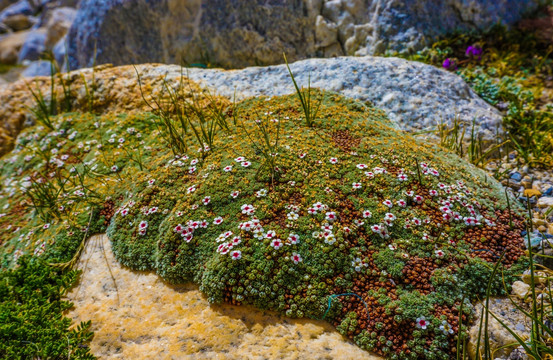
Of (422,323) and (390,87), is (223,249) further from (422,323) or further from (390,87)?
(390,87)

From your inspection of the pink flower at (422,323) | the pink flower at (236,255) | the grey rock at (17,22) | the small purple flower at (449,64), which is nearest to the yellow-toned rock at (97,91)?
the pink flower at (236,255)

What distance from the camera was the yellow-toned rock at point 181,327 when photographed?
357cm

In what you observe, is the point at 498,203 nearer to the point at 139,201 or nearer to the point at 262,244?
the point at 262,244

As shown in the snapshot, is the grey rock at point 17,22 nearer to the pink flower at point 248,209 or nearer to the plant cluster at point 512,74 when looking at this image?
the plant cluster at point 512,74

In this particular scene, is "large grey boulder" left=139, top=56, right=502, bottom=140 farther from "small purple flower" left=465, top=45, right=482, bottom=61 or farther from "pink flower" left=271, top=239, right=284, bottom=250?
"pink flower" left=271, top=239, right=284, bottom=250

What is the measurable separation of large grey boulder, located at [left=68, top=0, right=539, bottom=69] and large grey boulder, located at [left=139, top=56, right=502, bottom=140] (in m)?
2.09

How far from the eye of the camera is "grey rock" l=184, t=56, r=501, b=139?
6285 millimetres

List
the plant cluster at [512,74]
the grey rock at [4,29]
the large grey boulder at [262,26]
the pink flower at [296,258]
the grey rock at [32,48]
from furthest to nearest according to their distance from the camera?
the grey rock at [4,29], the grey rock at [32,48], the large grey boulder at [262,26], the plant cluster at [512,74], the pink flower at [296,258]

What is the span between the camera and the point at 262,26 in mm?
9789

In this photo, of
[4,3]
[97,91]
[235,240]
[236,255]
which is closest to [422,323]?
[236,255]

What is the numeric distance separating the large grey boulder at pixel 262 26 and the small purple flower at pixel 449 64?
2.63 ft

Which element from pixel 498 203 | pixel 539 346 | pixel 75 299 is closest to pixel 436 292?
pixel 539 346

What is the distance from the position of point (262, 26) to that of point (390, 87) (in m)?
4.72

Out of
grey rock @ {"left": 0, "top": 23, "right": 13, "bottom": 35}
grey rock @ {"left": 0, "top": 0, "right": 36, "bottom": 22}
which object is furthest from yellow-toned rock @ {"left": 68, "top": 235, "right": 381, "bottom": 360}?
grey rock @ {"left": 0, "top": 0, "right": 36, "bottom": 22}
